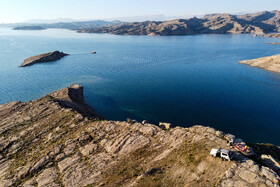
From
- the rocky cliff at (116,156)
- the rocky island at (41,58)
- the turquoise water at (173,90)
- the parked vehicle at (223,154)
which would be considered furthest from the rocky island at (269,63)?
the rocky island at (41,58)

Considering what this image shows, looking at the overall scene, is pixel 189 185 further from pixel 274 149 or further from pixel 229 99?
pixel 229 99

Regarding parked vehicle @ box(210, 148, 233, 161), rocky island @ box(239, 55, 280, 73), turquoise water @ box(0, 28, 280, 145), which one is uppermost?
parked vehicle @ box(210, 148, 233, 161)

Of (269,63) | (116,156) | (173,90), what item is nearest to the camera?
(116,156)

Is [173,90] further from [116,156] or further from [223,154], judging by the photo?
[223,154]

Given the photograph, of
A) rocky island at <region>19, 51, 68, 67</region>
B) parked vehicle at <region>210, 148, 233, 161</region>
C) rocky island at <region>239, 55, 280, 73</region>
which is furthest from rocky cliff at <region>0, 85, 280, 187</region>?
rocky island at <region>19, 51, 68, 67</region>

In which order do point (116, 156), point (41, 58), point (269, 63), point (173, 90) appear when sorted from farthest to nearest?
point (41, 58) → point (269, 63) → point (173, 90) → point (116, 156)

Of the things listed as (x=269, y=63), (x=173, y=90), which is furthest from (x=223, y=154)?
(x=269, y=63)

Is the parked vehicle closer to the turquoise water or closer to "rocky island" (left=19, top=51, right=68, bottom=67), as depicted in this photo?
the turquoise water
